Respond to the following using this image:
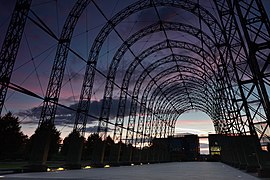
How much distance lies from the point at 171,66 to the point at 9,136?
1342 inches

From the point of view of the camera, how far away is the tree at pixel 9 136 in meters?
40.3

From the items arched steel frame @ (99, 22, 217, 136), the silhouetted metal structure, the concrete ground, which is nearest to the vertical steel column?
the silhouetted metal structure

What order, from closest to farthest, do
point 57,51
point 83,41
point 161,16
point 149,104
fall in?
point 57,51
point 83,41
point 161,16
point 149,104

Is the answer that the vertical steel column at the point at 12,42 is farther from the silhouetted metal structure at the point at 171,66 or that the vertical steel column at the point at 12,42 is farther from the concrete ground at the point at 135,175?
the concrete ground at the point at 135,175

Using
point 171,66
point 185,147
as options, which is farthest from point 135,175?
point 185,147

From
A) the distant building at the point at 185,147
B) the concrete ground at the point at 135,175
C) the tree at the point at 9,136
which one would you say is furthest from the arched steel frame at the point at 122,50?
the distant building at the point at 185,147

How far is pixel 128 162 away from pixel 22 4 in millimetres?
28116

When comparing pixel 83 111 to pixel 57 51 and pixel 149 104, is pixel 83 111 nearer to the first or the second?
pixel 57 51

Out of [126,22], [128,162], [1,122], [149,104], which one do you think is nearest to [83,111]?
[126,22]

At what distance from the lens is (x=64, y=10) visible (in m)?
23.5

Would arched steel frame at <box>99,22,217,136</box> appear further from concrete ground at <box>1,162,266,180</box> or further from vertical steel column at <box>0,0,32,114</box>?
vertical steel column at <box>0,0,32,114</box>

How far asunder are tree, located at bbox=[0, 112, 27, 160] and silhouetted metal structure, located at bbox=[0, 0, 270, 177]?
773 inches

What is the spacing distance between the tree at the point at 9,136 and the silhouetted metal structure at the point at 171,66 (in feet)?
64.4

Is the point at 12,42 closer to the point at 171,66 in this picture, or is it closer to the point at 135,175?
the point at 135,175
